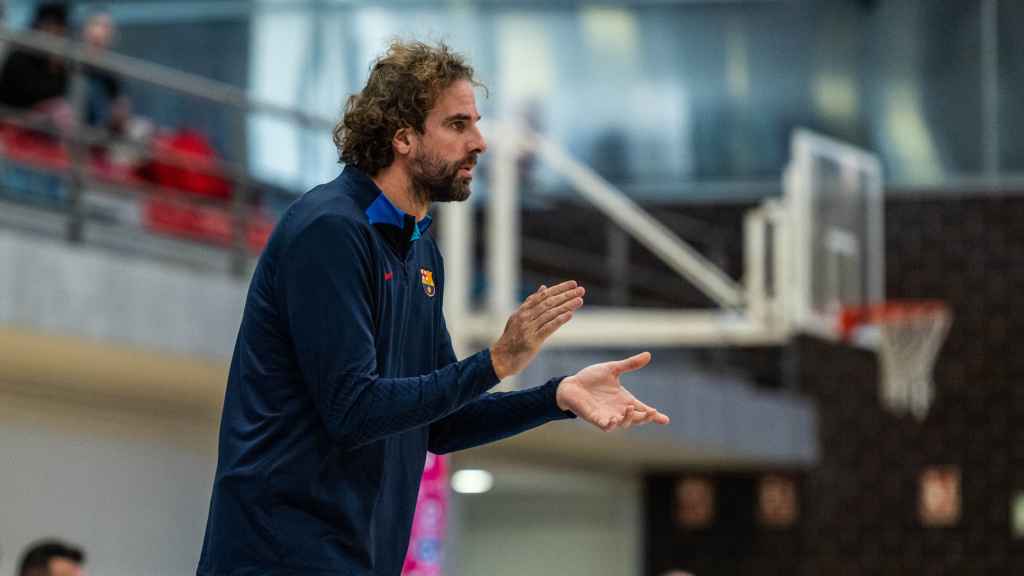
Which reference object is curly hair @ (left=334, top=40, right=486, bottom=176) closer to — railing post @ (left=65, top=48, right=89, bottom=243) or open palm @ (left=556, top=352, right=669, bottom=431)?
open palm @ (left=556, top=352, right=669, bottom=431)

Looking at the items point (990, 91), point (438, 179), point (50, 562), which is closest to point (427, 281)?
point (438, 179)

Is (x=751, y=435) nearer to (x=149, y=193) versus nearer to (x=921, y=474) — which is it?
(x=921, y=474)

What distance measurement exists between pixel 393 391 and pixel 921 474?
13.6m

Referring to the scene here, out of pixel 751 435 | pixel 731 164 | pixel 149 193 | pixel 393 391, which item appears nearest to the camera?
pixel 393 391

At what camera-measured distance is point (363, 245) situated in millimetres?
2887


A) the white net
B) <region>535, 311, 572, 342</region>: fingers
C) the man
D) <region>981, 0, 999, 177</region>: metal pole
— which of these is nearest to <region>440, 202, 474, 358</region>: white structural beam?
the white net

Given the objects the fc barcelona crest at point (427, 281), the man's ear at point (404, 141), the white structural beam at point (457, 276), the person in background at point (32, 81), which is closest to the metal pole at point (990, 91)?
the white structural beam at point (457, 276)

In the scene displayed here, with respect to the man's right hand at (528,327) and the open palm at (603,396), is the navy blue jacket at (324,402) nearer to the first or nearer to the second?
the man's right hand at (528,327)

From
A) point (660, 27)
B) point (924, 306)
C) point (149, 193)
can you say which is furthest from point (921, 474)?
point (149, 193)

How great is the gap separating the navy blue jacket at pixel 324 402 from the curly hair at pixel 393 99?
94mm

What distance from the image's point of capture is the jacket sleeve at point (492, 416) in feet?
10.1

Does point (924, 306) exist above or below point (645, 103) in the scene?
below

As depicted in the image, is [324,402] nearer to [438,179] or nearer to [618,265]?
[438,179]

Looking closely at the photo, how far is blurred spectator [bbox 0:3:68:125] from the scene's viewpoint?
980cm
